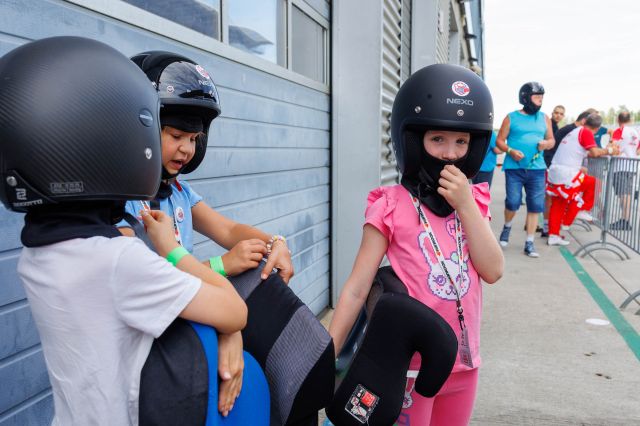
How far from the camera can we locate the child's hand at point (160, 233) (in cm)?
131

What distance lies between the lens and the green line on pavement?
14.7 feet

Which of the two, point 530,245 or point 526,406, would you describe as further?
point 530,245

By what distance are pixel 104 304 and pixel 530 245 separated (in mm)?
7384

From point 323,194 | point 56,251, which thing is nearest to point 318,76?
point 323,194

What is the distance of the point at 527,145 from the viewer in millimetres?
6988

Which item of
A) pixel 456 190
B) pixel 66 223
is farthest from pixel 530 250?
pixel 66 223

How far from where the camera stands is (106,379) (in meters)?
1.14

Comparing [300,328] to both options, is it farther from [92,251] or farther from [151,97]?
[151,97]

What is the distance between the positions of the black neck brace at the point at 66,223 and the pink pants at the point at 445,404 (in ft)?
4.00

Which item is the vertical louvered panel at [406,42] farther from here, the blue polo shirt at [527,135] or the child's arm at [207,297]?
the child's arm at [207,297]

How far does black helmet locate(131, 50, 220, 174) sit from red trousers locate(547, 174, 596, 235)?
7.44 meters

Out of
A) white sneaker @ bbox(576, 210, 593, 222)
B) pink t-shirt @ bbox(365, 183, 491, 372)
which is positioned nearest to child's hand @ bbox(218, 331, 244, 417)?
pink t-shirt @ bbox(365, 183, 491, 372)

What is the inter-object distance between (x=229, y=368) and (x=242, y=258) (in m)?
0.37

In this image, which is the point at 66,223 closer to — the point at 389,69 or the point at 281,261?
the point at 281,261
